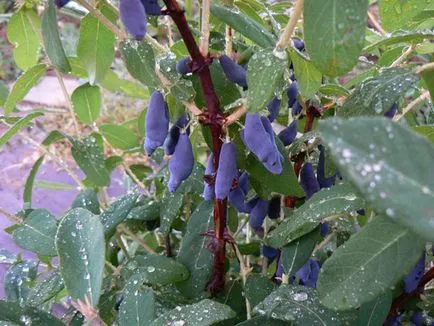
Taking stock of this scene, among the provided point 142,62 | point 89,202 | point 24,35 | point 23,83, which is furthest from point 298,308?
point 24,35

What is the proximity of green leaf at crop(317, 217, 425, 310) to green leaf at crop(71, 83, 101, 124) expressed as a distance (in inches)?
29.8

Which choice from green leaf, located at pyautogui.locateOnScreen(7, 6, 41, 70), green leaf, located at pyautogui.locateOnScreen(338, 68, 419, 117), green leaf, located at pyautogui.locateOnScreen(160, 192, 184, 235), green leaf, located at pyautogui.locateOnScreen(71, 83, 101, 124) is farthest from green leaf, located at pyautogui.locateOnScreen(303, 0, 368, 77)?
green leaf, located at pyautogui.locateOnScreen(71, 83, 101, 124)

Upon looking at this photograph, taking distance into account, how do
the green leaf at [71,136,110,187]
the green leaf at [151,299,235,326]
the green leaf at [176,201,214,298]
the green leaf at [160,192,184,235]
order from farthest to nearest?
the green leaf at [71,136,110,187] < the green leaf at [160,192,184,235] < the green leaf at [176,201,214,298] < the green leaf at [151,299,235,326]

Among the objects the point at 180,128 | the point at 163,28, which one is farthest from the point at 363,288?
the point at 163,28

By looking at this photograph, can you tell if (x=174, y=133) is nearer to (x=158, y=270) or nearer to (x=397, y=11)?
(x=158, y=270)

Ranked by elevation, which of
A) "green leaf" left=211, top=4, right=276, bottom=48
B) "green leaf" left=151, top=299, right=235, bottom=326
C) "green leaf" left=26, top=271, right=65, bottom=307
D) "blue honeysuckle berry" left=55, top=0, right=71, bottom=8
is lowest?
"green leaf" left=26, top=271, right=65, bottom=307

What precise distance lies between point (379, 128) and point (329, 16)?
0.55 ft

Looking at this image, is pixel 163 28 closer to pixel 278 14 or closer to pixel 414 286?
pixel 278 14

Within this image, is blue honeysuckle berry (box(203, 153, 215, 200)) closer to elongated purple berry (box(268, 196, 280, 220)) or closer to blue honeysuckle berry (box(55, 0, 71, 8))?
elongated purple berry (box(268, 196, 280, 220))

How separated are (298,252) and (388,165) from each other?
1.34ft

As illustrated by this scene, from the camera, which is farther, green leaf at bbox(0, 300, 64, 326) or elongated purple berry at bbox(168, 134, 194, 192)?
elongated purple berry at bbox(168, 134, 194, 192)

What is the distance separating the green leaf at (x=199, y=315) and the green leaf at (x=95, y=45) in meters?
0.40

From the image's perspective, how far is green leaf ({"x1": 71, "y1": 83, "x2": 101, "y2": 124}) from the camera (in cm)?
114

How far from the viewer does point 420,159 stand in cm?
31
